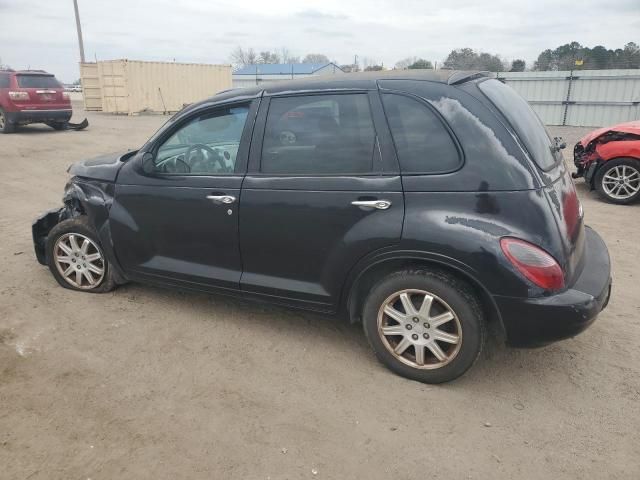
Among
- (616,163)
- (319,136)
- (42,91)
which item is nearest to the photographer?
(319,136)

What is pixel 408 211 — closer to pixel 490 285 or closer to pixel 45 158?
pixel 490 285

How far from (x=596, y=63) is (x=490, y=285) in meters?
20.1

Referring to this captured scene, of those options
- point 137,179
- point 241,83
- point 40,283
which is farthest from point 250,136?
point 241,83

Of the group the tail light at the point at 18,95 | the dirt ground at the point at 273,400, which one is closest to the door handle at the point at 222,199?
the dirt ground at the point at 273,400

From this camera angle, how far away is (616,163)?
24.0 feet

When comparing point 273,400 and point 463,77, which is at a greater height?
point 463,77

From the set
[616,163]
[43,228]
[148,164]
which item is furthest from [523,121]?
[616,163]

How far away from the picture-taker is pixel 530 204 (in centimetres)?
268

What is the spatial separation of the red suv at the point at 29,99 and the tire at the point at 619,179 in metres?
14.5

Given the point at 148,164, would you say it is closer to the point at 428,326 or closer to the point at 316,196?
the point at 316,196

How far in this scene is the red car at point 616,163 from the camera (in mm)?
7188

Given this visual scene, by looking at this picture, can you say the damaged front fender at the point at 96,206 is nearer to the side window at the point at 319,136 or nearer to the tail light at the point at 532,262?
the side window at the point at 319,136

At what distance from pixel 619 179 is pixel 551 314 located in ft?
18.8

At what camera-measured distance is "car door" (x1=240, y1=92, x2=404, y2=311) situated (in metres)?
2.98
